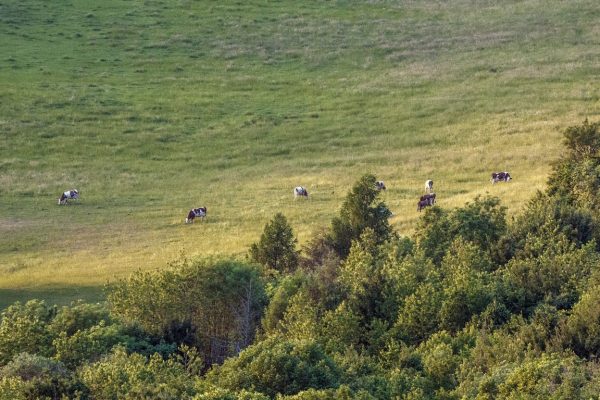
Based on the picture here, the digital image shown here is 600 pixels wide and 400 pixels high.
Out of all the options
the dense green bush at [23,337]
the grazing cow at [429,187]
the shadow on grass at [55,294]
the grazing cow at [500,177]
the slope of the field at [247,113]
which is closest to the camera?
Answer: the dense green bush at [23,337]

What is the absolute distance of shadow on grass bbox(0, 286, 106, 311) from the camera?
126ft

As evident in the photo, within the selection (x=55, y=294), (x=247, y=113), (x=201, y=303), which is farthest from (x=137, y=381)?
(x=247, y=113)

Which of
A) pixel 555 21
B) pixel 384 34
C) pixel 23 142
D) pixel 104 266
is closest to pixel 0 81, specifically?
pixel 23 142

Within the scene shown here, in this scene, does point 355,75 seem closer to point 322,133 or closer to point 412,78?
point 412,78

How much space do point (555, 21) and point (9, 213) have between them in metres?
45.9

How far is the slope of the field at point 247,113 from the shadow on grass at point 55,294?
13 cm

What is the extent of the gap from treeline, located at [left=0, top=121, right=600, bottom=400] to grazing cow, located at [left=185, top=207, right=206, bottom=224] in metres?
12.8

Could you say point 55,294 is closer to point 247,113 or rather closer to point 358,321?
point 358,321

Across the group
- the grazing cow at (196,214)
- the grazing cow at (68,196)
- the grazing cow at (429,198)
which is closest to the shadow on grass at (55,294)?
the grazing cow at (196,214)

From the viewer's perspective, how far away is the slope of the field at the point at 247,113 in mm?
47875

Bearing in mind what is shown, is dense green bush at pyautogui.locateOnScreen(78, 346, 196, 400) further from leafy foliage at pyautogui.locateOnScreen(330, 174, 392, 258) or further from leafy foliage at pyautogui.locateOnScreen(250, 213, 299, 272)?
leafy foliage at pyautogui.locateOnScreen(330, 174, 392, 258)

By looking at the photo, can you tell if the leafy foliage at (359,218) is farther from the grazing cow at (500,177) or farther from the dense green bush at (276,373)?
the grazing cow at (500,177)

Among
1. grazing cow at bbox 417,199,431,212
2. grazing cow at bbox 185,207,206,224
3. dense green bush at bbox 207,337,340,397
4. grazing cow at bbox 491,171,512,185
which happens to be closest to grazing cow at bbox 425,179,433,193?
grazing cow at bbox 491,171,512,185

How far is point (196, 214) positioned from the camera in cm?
4919
